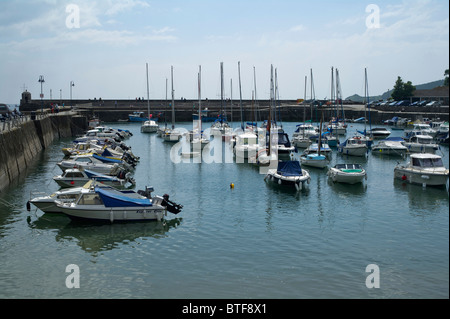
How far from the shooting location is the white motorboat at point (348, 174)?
4078 centimetres

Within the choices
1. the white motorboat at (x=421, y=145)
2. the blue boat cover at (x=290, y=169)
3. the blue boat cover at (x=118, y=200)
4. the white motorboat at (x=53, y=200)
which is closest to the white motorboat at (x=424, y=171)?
the blue boat cover at (x=290, y=169)

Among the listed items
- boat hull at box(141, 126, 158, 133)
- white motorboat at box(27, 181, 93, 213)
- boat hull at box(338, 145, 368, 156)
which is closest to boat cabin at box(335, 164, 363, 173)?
boat hull at box(338, 145, 368, 156)

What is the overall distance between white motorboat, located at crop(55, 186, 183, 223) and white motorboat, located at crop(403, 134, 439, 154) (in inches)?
1655

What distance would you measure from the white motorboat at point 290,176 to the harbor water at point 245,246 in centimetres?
78

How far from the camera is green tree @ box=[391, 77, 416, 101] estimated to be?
131250mm

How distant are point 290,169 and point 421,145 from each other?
28.0 meters

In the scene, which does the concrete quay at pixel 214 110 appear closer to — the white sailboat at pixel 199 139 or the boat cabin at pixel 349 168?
the white sailboat at pixel 199 139

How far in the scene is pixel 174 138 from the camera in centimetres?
7800

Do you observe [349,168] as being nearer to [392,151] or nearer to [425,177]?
Answer: [425,177]

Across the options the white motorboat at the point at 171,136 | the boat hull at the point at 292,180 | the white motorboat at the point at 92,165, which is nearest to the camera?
the boat hull at the point at 292,180

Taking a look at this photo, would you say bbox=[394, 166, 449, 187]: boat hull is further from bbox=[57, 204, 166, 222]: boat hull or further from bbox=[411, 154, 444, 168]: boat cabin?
bbox=[57, 204, 166, 222]: boat hull

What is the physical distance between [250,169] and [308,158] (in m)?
6.15

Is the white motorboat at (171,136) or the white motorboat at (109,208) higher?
the white motorboat at (171,136)
